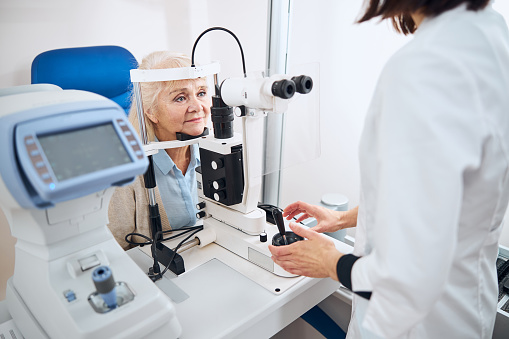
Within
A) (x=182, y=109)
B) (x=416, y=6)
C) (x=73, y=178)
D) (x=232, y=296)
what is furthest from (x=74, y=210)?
(x=182, y=109)

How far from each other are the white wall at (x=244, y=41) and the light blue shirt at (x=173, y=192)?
0.96 m

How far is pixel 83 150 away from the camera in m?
0.59

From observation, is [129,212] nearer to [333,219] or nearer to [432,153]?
[333,219]

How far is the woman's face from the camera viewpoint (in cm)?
144

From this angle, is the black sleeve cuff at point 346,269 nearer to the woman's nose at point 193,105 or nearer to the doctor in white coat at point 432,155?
the doctor in white coat at point 432,155

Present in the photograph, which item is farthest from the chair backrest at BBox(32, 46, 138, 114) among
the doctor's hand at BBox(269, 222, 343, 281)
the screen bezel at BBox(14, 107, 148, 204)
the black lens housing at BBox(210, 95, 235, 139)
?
the doctor's hand at BBox(269, 222, 343, 281)

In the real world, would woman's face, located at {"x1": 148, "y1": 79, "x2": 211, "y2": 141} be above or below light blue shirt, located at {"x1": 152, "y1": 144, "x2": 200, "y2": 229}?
above

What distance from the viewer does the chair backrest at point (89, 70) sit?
1408mm

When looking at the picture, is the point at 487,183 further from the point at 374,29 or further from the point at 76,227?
the point at 374,29

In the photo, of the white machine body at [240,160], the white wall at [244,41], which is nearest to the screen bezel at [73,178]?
the white machine body at [240,160]

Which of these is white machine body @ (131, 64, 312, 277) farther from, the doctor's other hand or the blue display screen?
the blue display screen

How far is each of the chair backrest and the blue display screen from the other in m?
0.99

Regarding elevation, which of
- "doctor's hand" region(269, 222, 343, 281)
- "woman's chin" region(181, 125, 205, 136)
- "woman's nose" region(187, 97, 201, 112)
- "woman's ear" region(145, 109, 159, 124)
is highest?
"woman's nose" region(187, 97, 201, 112)

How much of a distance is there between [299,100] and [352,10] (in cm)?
166
